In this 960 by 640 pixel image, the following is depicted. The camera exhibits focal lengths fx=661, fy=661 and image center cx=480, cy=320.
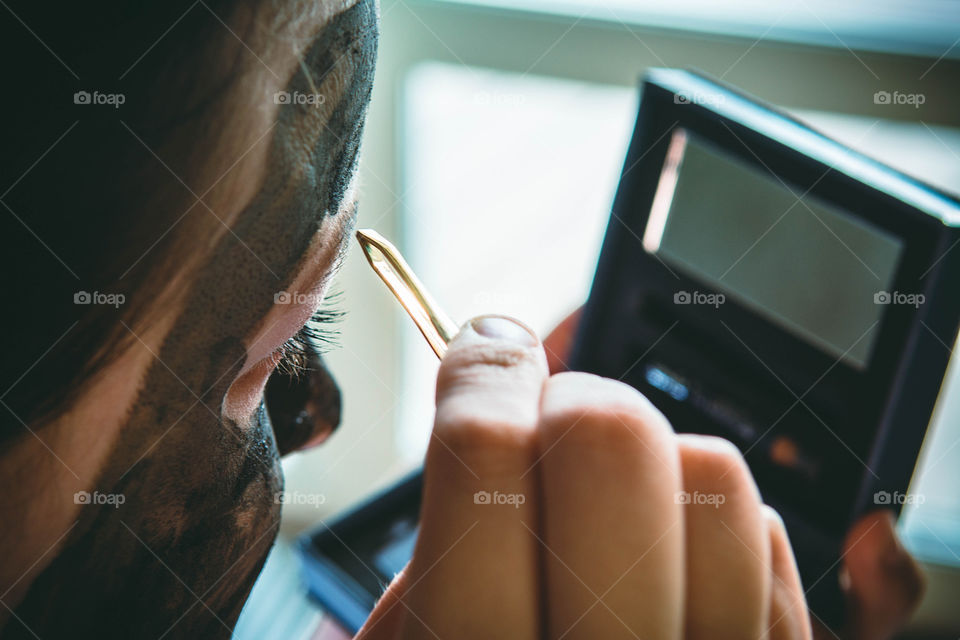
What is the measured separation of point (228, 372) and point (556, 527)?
139 mm

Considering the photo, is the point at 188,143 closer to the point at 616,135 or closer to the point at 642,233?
the point at 642,233

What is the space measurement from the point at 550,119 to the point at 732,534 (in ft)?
2.16

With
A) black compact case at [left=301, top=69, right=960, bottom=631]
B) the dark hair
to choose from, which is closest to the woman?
the dark hair

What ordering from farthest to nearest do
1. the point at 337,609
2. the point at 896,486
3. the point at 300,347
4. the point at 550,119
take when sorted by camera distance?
the point at 550,119 < the point at 337,609 < the point at 896,486 < the point at 300,347

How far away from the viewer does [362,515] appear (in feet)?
2.09

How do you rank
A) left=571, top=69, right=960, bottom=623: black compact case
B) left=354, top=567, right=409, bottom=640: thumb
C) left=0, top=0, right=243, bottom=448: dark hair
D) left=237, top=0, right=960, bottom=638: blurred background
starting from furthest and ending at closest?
left=237, top=0, right=960, bottom=638: blurred background → left=571, top=69, right=960, bottom=623: black compact case → left=354, top=567, right=409, bottom=640: thumb → left=0, top=0, right=243, bottom=448: dark hair

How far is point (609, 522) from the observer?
232 millimetres

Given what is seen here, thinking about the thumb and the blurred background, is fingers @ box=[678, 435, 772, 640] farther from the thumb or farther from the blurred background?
the blurred background

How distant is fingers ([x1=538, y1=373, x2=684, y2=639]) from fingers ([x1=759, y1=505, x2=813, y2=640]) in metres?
0.06

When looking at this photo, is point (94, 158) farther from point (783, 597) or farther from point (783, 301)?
point (783, 301)

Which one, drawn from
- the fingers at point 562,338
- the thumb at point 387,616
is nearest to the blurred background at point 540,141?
the fingers at point 562,338

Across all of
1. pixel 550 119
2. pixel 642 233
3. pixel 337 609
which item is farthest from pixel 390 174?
pixel 337 609

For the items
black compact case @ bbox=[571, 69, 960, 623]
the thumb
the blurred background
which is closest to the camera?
the thumb

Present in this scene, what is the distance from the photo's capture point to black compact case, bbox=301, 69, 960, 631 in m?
0.44
